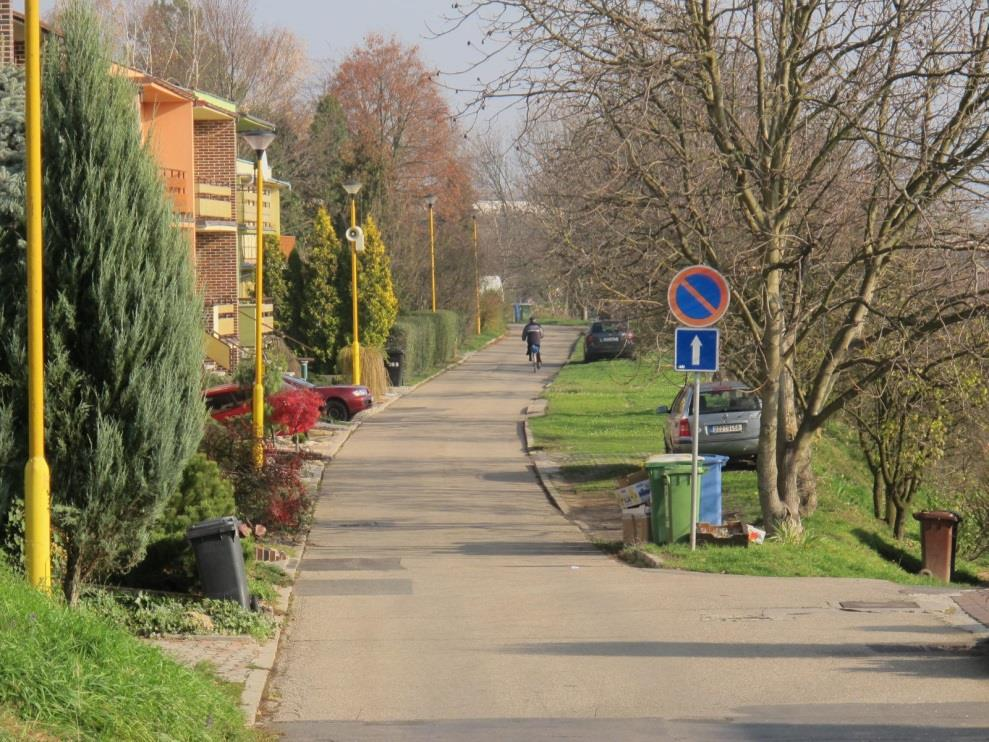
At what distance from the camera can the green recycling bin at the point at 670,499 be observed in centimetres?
1584

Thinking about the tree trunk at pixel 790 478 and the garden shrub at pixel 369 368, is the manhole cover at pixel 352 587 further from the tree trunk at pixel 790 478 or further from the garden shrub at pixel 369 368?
the garden shrub at pixel 369 368

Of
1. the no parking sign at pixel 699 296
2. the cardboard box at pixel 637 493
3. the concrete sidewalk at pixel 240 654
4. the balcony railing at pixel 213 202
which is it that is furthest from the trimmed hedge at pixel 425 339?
the concrete sidewalk at pixel 240 654

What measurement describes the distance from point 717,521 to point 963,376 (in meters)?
4.20

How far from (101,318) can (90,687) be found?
4.15m

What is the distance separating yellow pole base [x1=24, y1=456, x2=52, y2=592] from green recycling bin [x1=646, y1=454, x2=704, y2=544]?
7.96 meters

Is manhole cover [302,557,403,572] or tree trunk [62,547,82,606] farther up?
tree trunk [62,547,82,606]

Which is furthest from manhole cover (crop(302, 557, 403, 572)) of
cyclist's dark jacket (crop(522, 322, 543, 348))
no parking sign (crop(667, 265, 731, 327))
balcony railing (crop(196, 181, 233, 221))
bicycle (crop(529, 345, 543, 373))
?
bicycle (crop(529, 345, 543, 373))

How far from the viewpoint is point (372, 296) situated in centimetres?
4491

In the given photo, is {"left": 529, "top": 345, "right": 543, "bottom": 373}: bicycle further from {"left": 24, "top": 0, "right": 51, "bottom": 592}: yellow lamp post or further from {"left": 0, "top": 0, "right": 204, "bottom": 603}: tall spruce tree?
{"left": 24, "top": 0, "right": 51, "bottom": 592}: yellow lamp post

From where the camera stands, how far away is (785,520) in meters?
16.6

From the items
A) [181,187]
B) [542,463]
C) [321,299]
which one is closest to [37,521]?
[542,463]

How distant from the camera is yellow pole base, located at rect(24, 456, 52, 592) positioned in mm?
9523

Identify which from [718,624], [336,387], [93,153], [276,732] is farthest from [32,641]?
[336,387]

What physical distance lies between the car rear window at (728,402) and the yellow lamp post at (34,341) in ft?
51.7
